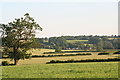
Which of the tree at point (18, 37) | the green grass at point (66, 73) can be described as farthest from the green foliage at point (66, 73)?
the tree at point (18, 37)

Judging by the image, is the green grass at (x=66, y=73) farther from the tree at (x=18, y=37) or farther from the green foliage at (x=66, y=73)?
the tree at (x=18, y=37)

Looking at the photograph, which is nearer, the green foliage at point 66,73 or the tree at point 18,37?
the green foliage at point 66,73

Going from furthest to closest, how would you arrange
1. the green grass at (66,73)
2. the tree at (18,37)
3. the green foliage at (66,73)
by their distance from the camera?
1. the tree at (18,37)
2. the green grass at (66,73)
3. the green foliage at (66,73)

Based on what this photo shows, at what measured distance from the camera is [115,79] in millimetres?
16859

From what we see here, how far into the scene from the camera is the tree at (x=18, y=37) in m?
63.9

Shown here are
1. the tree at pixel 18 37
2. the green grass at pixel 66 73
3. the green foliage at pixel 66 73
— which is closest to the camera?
the green foliage at pixel 66 73

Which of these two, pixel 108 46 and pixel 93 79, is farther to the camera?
pixel 108 46

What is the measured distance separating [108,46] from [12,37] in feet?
477

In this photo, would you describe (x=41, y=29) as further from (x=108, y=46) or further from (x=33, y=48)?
(x=108, y=46)

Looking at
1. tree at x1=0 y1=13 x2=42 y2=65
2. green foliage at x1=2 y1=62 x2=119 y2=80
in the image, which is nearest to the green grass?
green foliage at x1=2 y1=62 x2=119 y2=80

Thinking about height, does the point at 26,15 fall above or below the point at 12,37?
above

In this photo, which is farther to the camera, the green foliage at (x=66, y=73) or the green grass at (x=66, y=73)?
the green grass at (x=66, y=73)

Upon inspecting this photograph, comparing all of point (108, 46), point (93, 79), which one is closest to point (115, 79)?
point (93, 79)

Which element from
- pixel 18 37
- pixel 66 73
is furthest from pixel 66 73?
pixel 18 37
